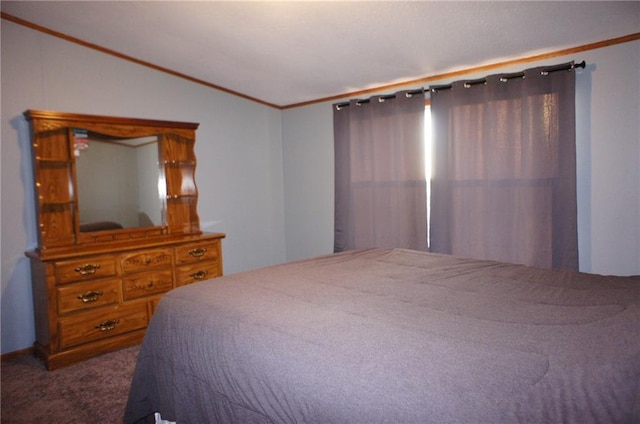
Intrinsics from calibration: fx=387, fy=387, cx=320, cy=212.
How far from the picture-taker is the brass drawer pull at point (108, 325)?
9.24ft

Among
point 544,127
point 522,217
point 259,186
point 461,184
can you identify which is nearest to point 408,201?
point 461,184

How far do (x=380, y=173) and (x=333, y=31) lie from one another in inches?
57.4

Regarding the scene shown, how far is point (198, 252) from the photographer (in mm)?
3393

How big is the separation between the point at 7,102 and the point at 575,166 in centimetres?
405

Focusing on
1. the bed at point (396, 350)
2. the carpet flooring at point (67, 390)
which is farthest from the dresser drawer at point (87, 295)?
the bed at point (396, 350)

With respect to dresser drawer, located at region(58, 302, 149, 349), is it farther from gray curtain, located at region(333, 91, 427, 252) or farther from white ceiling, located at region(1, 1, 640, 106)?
white ceiling, located at region(1, 1, 640, 106)

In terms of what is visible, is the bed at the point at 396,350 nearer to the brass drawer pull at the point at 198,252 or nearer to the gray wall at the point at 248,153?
the gray wall at the point at 248,153

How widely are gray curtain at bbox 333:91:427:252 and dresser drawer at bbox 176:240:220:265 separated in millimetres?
1245

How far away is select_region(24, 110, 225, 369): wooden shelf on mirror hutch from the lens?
269cm

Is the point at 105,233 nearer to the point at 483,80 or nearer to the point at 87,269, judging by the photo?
the point at 87,269

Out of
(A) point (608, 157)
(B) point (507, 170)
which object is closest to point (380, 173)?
(B) point (507, 170)

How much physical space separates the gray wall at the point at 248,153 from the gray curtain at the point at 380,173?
0.29 metres

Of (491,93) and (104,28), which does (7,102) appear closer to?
(104,28)

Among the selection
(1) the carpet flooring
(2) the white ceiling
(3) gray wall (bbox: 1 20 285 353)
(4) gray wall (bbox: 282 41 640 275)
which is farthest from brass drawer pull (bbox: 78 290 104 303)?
(4) gray wall (bbox: 282 41 640 275)
